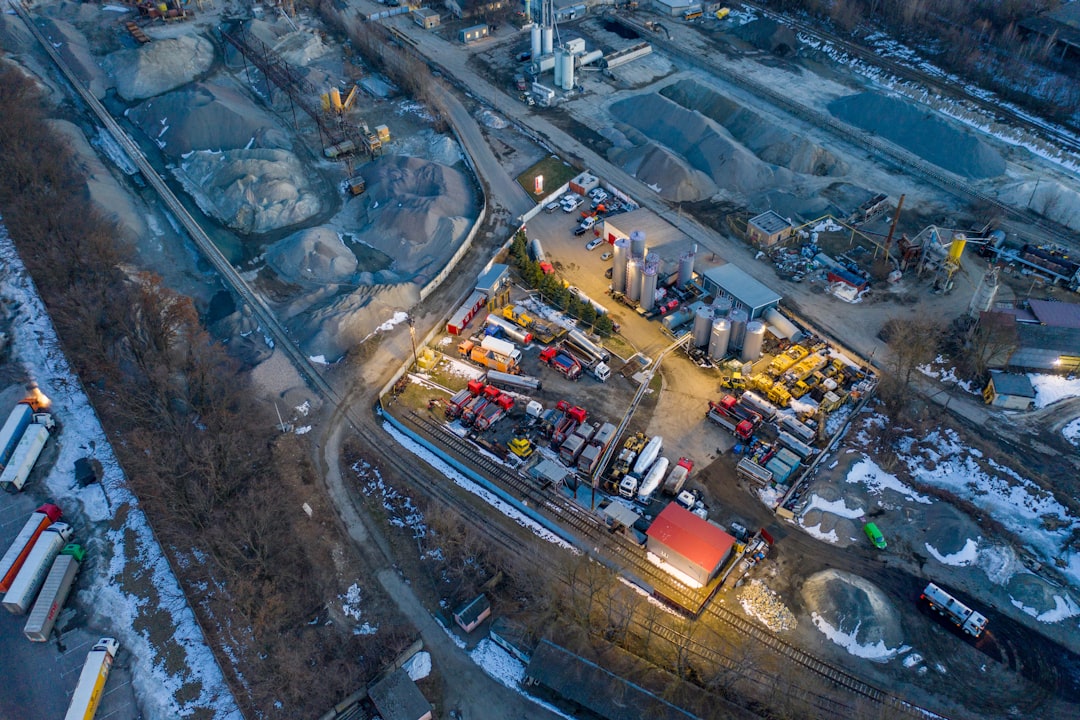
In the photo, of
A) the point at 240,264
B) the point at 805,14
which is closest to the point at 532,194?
the point at 240,264

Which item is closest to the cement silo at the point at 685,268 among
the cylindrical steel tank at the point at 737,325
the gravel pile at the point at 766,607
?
the cylindrical steel tank at the point at 737,325

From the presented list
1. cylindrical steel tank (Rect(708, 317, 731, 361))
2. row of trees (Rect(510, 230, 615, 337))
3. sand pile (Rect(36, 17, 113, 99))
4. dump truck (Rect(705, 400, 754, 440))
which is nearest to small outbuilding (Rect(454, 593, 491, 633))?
dump truck (Rect(705, 400, 754, 440))

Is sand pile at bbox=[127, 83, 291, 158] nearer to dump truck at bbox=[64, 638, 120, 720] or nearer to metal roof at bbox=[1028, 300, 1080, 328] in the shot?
dump truck at bbox=[64, 638, 120, 720]

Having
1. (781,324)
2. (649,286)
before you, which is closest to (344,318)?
(649,286)

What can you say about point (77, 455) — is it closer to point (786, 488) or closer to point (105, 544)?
point (105, 544)

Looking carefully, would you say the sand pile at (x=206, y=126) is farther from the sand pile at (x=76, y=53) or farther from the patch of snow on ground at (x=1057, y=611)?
the patch of snow on ground at (x=1057, y=611)

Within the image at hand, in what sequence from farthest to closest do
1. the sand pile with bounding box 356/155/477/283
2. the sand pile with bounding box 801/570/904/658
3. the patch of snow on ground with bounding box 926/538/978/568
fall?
the sand pile with bounding box 356/155/477/283 → the patch of snow on ground with bounding box 926/538/978/568 → the sand pile with bounding box 801/570/904/658

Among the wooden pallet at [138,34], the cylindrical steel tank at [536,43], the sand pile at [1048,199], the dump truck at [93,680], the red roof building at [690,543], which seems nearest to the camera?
the dump truck at [93,680]
